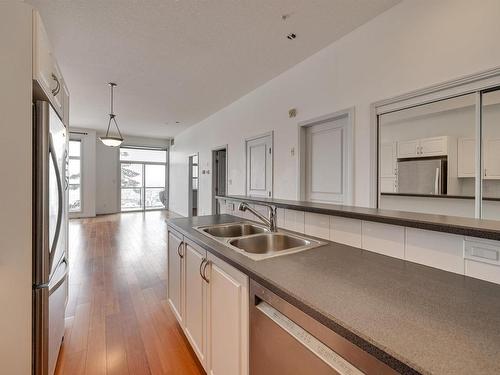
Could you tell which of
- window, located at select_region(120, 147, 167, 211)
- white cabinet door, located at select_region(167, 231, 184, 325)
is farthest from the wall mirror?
window, located at select_region(120, 147, 167, 211)

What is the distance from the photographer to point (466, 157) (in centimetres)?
198

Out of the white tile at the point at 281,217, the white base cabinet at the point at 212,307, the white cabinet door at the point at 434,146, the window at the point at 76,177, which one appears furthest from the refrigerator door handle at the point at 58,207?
the window at the point at 76,177

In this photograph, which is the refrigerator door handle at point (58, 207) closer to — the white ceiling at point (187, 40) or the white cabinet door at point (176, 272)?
the white cabinet door at point (176, 272)

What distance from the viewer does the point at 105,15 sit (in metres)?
2.40

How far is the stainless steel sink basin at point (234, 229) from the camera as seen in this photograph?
206cm

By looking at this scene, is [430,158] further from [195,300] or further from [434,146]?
[195,300]

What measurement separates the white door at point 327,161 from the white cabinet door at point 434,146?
80cm

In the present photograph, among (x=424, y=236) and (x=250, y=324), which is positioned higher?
(x=424, y=236)

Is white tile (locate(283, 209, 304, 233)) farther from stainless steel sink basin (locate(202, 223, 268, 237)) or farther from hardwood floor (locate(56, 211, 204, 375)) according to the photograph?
hardwood floor (locate(56, 211, 204, 375))

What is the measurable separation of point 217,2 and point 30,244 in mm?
2353

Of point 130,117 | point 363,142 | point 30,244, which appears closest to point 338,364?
point 30,244

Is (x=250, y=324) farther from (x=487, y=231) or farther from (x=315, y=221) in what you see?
(x=487, y=231)

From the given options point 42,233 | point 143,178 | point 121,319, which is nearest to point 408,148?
point 42,233

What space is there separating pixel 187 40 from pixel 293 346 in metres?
3.12
